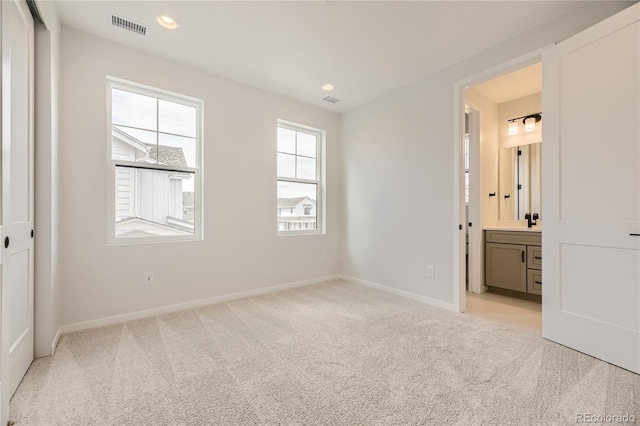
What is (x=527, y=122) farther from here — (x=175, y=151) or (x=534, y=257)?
(x=175, y=151)

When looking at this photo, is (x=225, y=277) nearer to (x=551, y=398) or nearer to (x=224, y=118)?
(x=224, y=118)

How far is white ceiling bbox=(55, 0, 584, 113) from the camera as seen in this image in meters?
2.19

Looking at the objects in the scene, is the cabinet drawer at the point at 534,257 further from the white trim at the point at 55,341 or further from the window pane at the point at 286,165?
the white trim at the point at 55,341

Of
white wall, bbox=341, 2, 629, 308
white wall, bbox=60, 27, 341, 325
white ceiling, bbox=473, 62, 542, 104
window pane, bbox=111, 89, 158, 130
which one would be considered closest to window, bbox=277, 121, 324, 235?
white wall, bbox=60, 27, 341, 325

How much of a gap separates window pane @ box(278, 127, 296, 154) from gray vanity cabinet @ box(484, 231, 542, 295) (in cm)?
294

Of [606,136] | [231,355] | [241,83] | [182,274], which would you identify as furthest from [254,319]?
[606,136]

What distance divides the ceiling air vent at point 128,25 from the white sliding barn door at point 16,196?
59cm

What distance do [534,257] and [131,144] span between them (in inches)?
180

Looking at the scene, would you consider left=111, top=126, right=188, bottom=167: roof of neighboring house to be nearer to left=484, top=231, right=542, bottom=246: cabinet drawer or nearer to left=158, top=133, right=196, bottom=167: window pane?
left=158, top=133, right=196, bottom=167: window pane

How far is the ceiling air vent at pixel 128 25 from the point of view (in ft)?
7.64

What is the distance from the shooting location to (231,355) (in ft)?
6.75

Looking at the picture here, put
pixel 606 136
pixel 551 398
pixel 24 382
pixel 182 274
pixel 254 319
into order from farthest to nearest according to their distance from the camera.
A: pixel 182 274 < pixel 254 319 < pixel 606 136 < pixel 24 382 < pixel 551 398

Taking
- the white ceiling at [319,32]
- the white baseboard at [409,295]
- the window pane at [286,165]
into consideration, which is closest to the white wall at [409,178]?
the white baseboard at [409,295]

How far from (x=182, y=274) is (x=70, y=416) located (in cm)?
166
